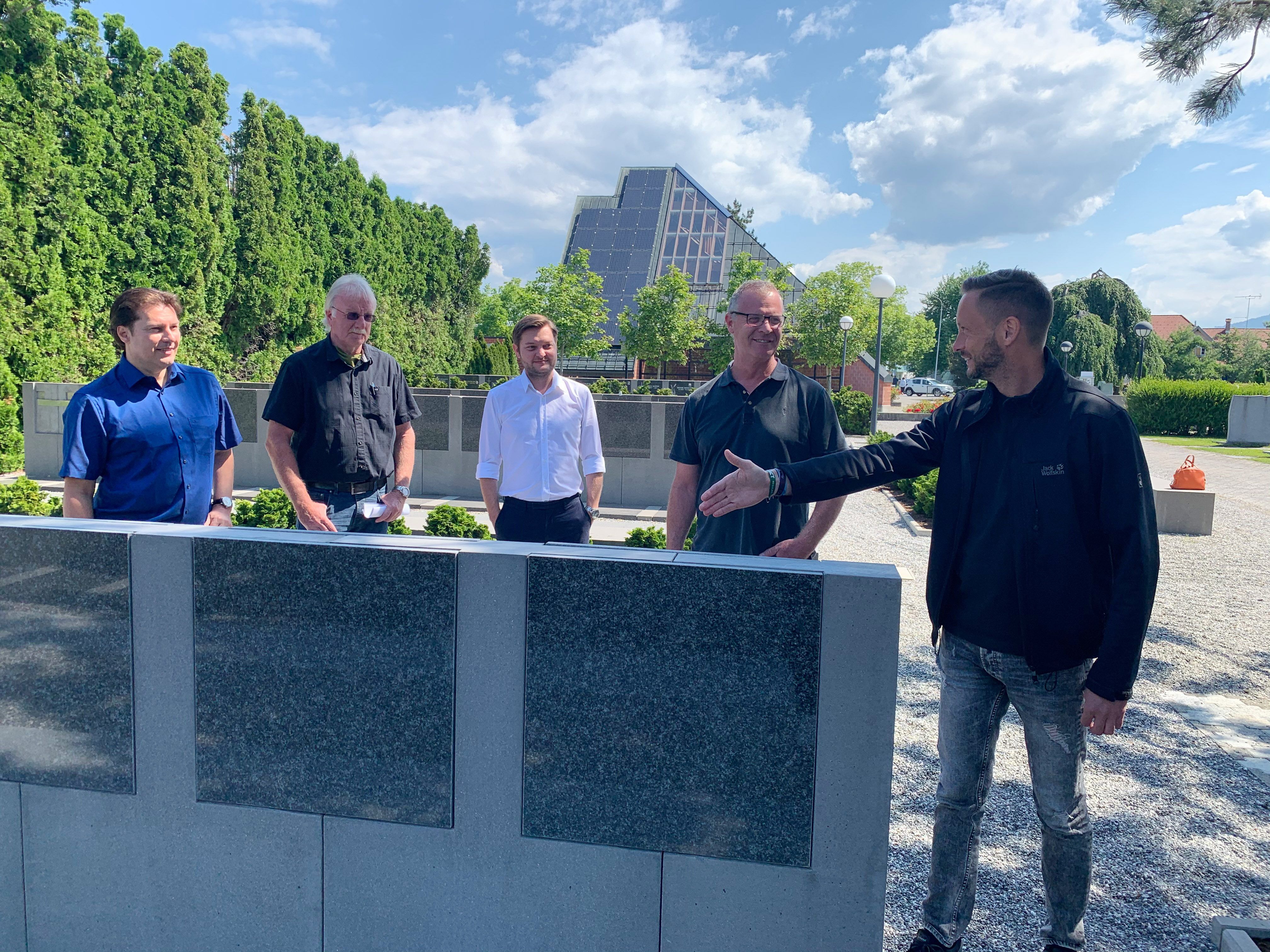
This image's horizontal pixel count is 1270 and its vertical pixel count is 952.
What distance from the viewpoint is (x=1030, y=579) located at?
2.41 metres

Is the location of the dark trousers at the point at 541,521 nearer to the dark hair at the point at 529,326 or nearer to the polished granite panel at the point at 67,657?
the dark hair at the point at 529,326

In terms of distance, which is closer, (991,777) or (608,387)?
(991,777)

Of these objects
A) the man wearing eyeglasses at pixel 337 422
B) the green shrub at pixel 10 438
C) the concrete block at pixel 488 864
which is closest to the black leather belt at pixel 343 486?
the man wearing eyeglasses at pixel 337 422

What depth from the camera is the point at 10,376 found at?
1555 centimetres

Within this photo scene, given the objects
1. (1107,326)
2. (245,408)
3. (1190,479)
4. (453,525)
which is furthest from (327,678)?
(1107,326)

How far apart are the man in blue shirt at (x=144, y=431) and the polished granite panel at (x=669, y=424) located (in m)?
9.18

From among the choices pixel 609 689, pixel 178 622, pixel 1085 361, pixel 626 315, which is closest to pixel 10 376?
pixel 178 622

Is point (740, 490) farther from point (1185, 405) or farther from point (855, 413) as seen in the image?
point (1185, 405)

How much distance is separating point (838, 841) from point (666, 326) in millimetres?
44152

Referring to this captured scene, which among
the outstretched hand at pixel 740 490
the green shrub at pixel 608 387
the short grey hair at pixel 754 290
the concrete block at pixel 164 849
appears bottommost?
the concrete block at pixel 164 849

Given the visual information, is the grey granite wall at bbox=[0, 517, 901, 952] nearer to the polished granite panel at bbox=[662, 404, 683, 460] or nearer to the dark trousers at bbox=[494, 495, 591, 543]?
the dark trousers at bbox=[494, 495, 591, 543]

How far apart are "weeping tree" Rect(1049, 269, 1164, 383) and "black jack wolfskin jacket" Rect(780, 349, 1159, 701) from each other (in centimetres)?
4885

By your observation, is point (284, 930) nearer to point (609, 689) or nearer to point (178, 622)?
point (178, 622)

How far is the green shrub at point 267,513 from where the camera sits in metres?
7.22
